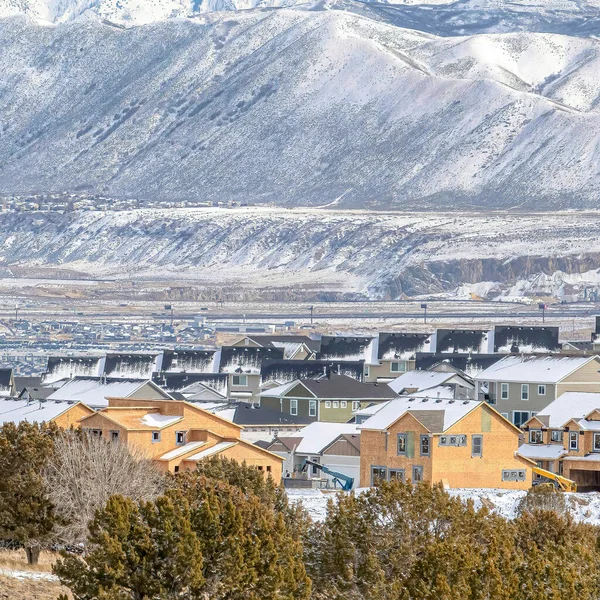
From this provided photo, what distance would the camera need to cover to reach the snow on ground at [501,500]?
6016 cm

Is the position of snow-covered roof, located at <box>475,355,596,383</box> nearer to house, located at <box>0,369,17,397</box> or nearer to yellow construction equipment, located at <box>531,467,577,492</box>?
yellow construction equipment, located at <box>531,467,577,492</box>

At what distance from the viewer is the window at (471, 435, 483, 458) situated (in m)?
71.2

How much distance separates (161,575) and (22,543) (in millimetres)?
12356

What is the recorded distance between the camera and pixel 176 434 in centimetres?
6556

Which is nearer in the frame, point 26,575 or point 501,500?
point 26,575

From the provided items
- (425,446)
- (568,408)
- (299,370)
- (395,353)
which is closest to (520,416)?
(568,408)

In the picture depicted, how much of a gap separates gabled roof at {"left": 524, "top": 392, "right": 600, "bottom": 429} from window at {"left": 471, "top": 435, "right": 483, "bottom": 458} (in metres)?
6.46

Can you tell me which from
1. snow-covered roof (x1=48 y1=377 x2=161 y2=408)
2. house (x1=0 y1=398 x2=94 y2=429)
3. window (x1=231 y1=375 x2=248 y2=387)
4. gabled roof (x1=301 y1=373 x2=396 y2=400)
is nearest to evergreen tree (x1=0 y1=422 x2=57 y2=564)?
house (x1=0 y1=398 x2=94 y2=429)

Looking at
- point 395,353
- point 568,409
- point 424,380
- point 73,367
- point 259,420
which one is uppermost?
point 395,353

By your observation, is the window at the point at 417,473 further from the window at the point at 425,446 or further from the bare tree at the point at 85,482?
the bare tree at the point at 85,482

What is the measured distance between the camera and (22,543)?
160 feet

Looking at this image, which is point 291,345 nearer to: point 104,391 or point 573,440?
point 104,391

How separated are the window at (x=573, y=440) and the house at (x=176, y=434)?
14332 millimetres

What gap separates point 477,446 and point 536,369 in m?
20.6
